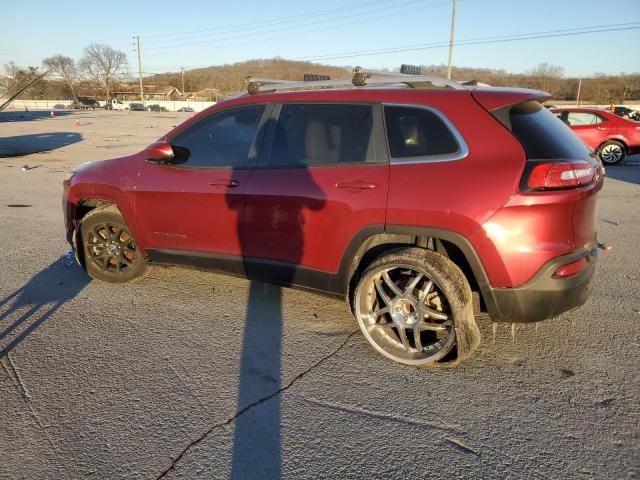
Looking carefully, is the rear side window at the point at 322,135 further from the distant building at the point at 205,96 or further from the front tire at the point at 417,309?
the distant building at the point at 205,96

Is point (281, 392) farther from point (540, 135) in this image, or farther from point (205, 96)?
point (205, 96)

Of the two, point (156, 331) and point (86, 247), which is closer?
point (156, 331)

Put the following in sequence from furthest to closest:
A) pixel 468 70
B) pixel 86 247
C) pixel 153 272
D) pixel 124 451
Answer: pixel 468 70 < pixel 153 272 < pixel 86 247 < pixel 124 451

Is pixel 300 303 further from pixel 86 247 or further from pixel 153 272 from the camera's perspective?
pixel 86 247

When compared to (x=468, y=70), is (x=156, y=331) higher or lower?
lower

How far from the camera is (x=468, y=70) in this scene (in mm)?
63906

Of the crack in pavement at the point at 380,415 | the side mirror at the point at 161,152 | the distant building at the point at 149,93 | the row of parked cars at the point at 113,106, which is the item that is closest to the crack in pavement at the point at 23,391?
the crack in pavement at the point at 380,415

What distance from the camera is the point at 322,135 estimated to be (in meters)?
3.29

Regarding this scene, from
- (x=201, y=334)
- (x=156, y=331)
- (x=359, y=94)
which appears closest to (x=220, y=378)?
(x=201, y=334)

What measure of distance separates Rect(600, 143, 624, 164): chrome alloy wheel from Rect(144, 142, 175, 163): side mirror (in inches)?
517

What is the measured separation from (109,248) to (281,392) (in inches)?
99.9

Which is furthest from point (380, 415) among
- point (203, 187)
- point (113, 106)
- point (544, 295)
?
point (113, 106)

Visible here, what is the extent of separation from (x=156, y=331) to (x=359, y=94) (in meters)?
2.33

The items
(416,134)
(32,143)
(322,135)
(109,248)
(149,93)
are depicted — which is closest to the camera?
(416,134)
